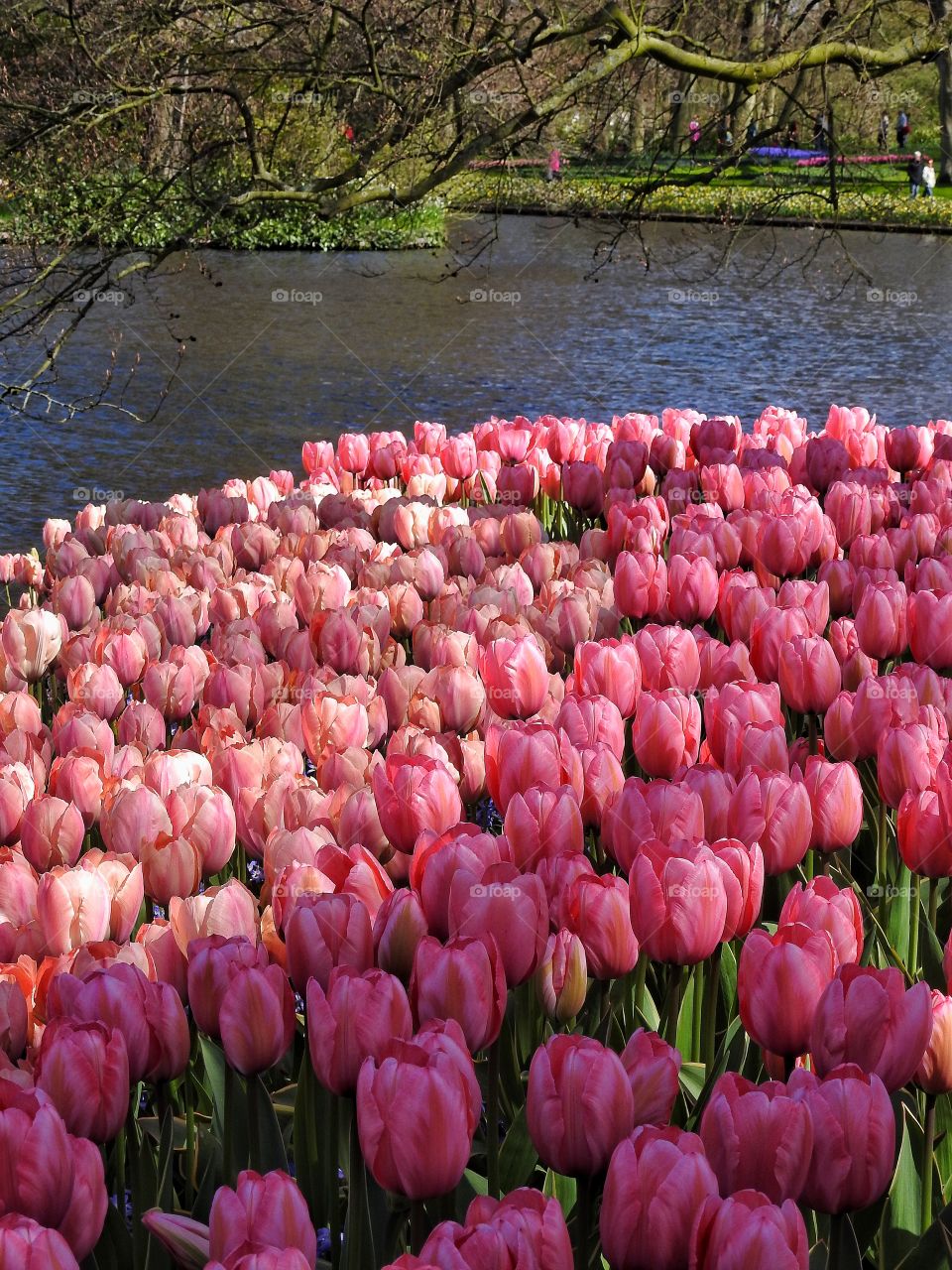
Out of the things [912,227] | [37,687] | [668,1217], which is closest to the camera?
[668,1217]

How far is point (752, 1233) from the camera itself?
109cm

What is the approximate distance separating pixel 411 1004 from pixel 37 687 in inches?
83.0

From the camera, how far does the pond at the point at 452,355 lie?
12.1 metres

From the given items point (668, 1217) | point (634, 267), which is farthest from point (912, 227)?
point (668, 1217)

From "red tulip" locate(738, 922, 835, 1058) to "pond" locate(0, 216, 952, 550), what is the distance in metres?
6.27

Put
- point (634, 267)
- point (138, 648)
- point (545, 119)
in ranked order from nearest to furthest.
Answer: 1. point (138, 648)
2. point (545, 119)
3. point (634, 267)

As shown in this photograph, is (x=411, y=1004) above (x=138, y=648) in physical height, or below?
above

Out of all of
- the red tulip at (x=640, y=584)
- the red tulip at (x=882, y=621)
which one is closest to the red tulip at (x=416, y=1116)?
the red tulip at (x=882, y=621)

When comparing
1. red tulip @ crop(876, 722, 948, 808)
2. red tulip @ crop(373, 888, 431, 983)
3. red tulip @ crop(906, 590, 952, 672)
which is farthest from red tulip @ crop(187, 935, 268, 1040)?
red tulip @ crop(906, 590, 952, 672)

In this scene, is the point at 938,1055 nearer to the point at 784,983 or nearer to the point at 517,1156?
the point at 784,983

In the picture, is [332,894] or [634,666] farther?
[634,666]

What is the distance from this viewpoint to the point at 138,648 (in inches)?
117

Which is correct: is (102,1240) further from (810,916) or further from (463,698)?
(463,698)
